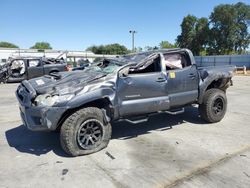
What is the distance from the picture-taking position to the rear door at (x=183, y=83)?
209 inches

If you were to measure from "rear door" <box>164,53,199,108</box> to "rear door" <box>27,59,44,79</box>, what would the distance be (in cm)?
1229

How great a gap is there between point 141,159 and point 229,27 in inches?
2218

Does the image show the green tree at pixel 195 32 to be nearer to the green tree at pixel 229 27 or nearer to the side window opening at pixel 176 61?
the green tree at pixel 229 27

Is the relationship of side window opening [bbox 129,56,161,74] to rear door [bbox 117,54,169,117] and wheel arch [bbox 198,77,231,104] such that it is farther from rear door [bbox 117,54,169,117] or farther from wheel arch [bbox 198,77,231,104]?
wheel arch [bbox 198,77,231,104]

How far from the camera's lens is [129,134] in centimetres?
544

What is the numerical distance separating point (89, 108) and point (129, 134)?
1.44 m

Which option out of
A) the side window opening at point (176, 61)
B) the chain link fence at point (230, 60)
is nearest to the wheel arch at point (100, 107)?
the side window opening at point (176, 61)

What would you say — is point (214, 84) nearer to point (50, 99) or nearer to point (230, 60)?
point (50, 99)

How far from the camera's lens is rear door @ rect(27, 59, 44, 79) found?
16000 mm

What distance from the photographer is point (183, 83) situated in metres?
5.50

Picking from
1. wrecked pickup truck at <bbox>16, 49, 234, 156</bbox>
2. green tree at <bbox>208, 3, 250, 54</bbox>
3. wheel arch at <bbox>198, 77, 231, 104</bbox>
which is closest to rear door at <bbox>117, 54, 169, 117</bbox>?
wrecked pickup truck at <bbox>16, 49, 234, 156</bbox>

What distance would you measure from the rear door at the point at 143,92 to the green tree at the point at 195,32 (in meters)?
54.9

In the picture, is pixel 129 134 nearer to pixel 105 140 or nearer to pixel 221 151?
pixel 105 140

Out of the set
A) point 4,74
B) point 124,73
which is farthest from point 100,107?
point 4,74
